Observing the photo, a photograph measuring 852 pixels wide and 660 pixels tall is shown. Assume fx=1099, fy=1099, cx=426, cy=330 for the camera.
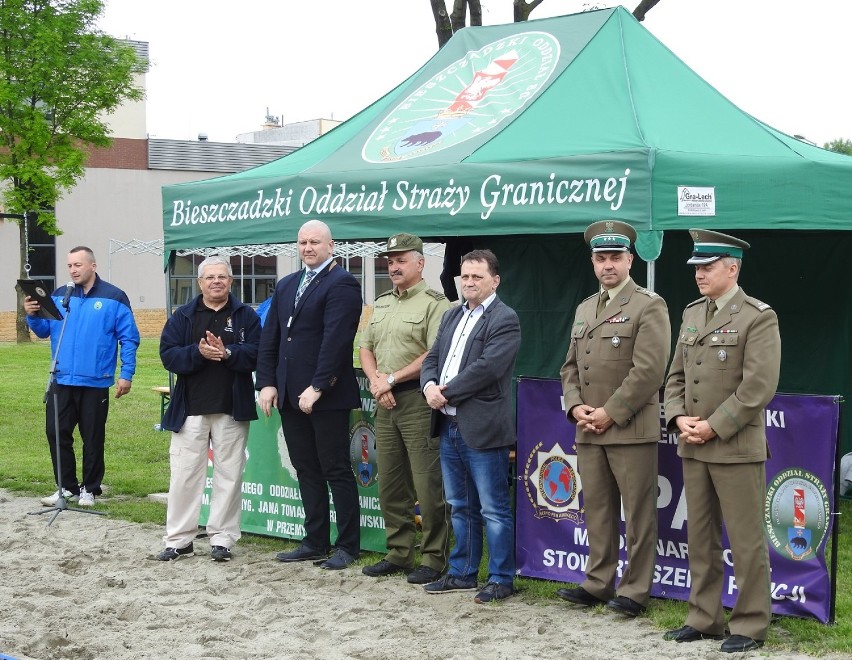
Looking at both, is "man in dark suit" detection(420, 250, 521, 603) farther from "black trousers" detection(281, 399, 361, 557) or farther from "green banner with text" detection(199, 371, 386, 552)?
"green banner with text" detection(199, 371, 386, 552)

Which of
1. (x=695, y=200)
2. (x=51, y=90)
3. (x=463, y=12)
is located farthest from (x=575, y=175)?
(x=51, y=90)

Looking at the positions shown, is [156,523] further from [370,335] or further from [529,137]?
[529,137]

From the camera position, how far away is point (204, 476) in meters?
6.98

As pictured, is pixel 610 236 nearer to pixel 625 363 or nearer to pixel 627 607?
pixel 625 363

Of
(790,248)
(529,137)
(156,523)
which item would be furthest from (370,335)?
(790,248)

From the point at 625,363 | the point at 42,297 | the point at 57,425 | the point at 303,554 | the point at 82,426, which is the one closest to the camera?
the point at 625,363

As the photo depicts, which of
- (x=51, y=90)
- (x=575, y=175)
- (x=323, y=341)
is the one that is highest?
(x=51, y=90)

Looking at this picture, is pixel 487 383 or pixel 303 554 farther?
pixel 303 554

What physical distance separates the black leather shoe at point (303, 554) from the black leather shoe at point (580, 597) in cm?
178

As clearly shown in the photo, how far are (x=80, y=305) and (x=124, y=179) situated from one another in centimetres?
2618

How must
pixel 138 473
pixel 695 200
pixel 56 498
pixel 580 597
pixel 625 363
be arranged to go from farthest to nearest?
pixel 138 473 < pixel 56 498 < pixel 695 200 < pixel 580 597 < pixel 625 363

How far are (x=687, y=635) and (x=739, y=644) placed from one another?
0.86 ft

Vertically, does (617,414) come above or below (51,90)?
below

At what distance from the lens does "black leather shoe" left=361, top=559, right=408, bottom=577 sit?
6.42 meters
